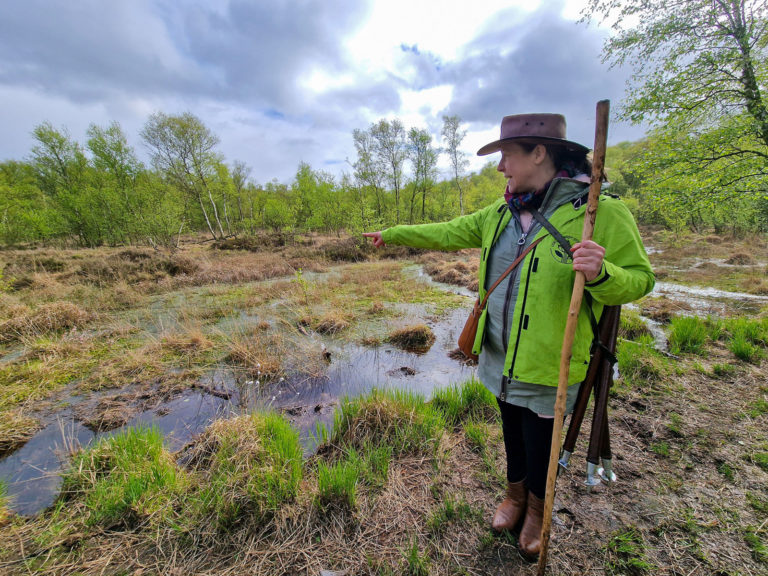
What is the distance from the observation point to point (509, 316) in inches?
65.6

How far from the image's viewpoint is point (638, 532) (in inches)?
74.5

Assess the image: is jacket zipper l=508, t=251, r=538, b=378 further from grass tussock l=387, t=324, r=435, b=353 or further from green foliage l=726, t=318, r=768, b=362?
green foliage l=726, t=318, r=768, b=362

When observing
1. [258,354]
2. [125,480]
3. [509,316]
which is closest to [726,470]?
[509,316]

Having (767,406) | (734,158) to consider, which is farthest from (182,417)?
(734,158)

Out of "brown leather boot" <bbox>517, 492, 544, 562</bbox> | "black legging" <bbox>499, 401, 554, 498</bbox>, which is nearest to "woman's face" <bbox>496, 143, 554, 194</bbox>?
"black legging" <bbox>499, 401, 554, 498</bbox>

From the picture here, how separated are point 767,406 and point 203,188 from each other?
36.3 metres

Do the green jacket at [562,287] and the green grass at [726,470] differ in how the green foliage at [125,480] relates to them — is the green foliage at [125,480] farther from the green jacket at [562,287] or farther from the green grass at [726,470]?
the green grass at [726,470]

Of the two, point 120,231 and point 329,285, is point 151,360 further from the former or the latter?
point 120,231

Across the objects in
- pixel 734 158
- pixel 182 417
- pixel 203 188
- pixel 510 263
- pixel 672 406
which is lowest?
pixel 182 417

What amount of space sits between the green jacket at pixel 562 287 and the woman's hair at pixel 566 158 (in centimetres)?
22

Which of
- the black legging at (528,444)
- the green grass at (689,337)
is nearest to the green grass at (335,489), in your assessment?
the black legging at (528,444)

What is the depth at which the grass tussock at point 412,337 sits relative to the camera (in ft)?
20.9

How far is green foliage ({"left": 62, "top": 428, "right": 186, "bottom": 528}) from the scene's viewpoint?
224 cm

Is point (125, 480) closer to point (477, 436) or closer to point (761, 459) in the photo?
point (477, 436)
